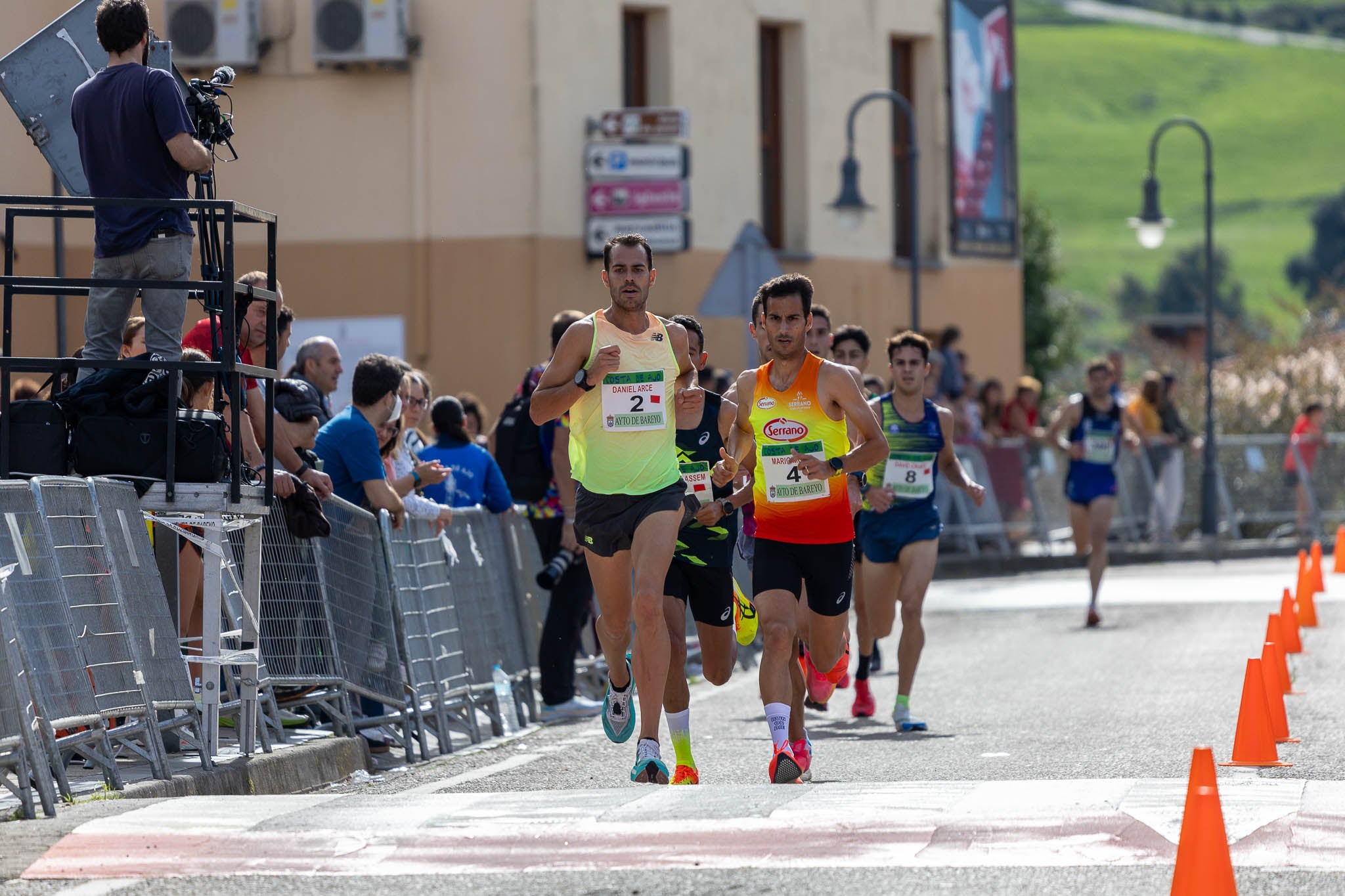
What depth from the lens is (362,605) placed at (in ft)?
33.7

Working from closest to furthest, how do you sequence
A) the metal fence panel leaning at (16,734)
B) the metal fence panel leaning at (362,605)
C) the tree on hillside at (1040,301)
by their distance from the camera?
the metal fence panel leaning at (16,734) → the metal fence panel leaning at (362,605) → the tree on hillside at (1040,301)

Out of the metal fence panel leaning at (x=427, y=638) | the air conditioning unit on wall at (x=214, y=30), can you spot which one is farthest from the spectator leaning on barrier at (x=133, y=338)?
the air conditioning unit on wall at (x=214, y=30)

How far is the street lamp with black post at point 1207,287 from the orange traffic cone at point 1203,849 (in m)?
23.0

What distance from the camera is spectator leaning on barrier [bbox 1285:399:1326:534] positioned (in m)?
28.7

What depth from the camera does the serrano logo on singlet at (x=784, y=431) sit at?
9023 mm

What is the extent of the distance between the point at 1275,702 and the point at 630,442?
11.3 feet

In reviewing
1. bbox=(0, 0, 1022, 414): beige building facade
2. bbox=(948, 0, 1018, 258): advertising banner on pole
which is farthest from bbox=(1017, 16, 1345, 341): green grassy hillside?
bbox=(0, 0, 1022, 414): beige building facade

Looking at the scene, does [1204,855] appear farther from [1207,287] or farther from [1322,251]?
[1322,251]

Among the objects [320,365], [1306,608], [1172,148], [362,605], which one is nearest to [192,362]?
[362,605]

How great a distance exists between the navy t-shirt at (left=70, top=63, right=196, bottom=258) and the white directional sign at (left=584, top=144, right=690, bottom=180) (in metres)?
15.5

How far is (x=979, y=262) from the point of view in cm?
3147

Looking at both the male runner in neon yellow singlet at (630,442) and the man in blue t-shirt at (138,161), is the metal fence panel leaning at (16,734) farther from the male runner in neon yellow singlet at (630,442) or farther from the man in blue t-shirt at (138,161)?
the male runner in neon yellow singlet at (630,442)

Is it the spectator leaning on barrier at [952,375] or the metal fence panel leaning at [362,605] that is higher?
the spectator leaning on barrier at [952,375]

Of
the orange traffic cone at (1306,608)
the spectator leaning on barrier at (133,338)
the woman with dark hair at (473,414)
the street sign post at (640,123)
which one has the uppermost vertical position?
the street sign post at (640,123)
